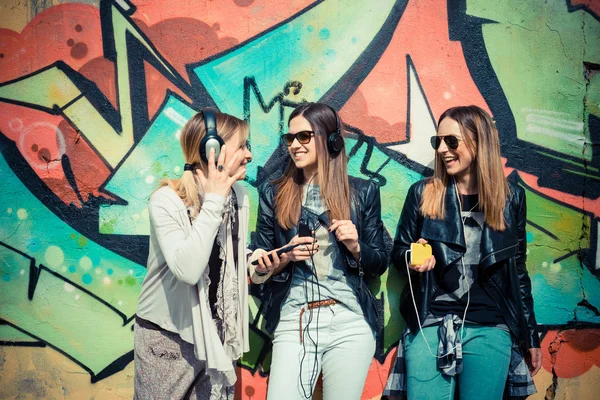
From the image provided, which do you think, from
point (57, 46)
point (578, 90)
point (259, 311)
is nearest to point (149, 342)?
point (259, 311)

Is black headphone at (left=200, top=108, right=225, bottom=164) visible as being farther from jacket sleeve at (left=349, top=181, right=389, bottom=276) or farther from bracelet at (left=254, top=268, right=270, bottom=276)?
jacket sleeve at (left=349, top=181, right=389, bottom=276)

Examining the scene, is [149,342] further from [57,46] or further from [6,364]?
[57,46]

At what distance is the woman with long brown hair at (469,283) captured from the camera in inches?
126

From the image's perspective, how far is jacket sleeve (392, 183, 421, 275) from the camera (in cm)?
349

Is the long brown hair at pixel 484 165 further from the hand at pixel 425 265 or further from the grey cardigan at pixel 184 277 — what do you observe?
the grey cardigan at pixel 184 277

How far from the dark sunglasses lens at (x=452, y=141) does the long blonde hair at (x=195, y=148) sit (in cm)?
126

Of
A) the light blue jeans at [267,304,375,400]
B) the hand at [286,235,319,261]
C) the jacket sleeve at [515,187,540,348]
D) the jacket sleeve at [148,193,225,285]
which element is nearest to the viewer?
the jacket sleeve at [148,193,225,285]

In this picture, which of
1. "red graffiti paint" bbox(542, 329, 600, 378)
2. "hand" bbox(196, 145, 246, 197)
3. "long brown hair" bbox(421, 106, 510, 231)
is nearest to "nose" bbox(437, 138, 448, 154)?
"long brown hair" bbox(421, 106, 510, 231)

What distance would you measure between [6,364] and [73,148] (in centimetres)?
164

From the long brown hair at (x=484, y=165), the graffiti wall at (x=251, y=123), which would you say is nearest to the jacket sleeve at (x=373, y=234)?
the long brown hair at (x=484, y=165)

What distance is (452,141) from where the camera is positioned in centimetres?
331

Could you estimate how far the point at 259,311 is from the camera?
3.93 metres

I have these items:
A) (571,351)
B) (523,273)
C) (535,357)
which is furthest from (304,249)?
(571,351)

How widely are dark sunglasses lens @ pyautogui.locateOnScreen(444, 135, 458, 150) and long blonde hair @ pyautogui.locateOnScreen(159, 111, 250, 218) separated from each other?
4.13ft
